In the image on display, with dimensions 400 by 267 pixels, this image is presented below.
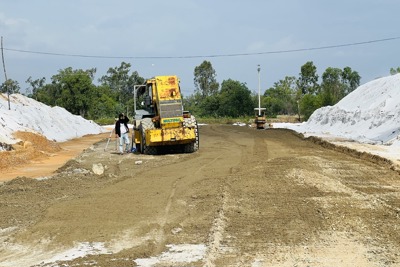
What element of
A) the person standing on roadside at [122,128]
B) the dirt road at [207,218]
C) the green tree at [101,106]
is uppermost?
the green tree at [101,106]

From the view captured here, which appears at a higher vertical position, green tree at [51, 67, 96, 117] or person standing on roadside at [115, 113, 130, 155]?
green tree at [51, 67, 96, 117]

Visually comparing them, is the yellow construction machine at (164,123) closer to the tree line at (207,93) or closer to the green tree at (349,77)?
the tree line at (207,93)

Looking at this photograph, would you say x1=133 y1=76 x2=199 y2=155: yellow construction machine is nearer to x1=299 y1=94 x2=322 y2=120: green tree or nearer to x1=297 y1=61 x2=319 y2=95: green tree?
x1=299 y1=94 x2=322 y2=120: green tree

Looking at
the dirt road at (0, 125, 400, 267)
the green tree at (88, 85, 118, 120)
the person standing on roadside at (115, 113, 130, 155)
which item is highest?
the green tree at (88, 85, 118, 120)

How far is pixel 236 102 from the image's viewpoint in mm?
88125

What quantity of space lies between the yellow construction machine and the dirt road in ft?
19.0

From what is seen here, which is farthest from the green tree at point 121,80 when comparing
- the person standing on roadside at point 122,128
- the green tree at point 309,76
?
the person standing on roadside at point 122,128

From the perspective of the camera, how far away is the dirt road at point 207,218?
674 cm

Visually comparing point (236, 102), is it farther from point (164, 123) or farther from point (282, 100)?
point (164, 123)

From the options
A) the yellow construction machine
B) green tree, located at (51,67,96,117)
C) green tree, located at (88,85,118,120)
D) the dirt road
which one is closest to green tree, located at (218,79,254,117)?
green tree, located at (88,85,118,120)

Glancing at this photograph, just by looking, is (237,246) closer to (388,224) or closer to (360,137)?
(388,224)

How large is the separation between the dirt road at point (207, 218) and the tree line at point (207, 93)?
51.9 m

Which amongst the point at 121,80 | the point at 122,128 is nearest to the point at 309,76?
the point at 121,80

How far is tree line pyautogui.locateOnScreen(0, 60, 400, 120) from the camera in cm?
7312
